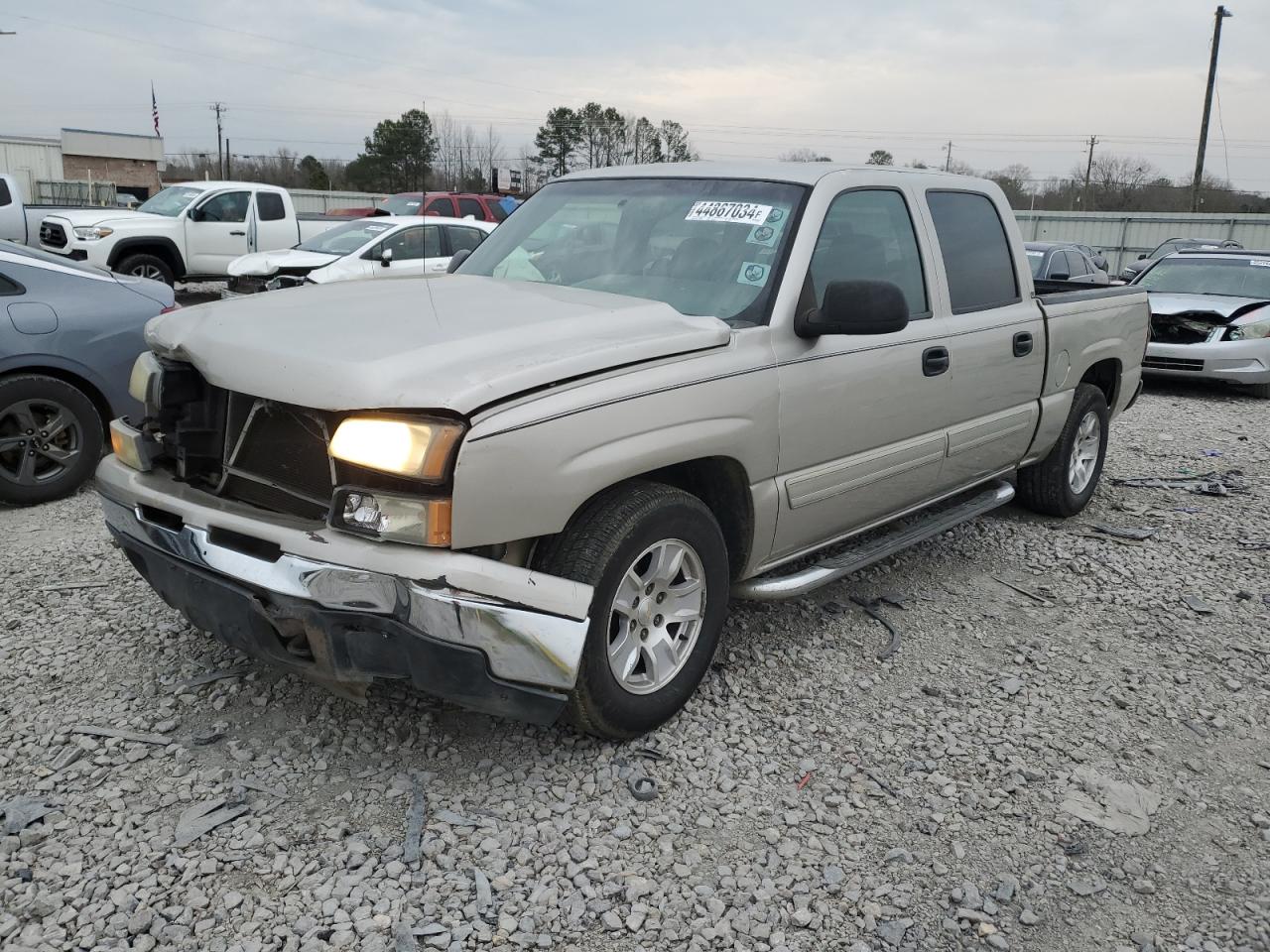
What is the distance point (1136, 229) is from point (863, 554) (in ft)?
108

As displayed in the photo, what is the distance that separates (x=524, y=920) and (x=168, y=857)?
98 centimetres

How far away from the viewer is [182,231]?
50.0 ft

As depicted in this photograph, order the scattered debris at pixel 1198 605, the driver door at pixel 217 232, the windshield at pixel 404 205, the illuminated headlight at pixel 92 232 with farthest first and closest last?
the windshield at pixel 404 205 → the driver door at pixel 217 232 → the illuminated headlight at pixel 92 232 → the scattered debris at pixel 1198 605

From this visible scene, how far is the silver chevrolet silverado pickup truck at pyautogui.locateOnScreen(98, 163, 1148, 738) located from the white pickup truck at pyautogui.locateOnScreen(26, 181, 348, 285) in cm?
1211

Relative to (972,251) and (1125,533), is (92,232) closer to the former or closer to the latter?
(972,251)

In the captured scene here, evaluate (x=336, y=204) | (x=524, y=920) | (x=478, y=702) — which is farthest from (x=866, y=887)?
(x=336, y=204)

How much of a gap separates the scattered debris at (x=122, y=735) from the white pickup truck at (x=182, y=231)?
12.6m

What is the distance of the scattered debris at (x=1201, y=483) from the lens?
22.3 ft

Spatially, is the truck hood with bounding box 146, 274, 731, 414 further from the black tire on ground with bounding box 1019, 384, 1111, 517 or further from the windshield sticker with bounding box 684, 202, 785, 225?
the black tire on ground with bounding box 1019, 384, 1111, 517

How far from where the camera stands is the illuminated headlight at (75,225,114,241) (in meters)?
14.0

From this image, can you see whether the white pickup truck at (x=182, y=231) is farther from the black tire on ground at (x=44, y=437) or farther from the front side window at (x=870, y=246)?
the front side window at (x=870, y=246)

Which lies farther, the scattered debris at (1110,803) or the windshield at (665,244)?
the windshield at (665,244)

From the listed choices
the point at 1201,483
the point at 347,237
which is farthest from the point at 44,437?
the point at 347,237

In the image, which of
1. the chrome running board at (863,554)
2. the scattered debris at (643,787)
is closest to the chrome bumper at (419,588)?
the scattered debris at (643,787)
